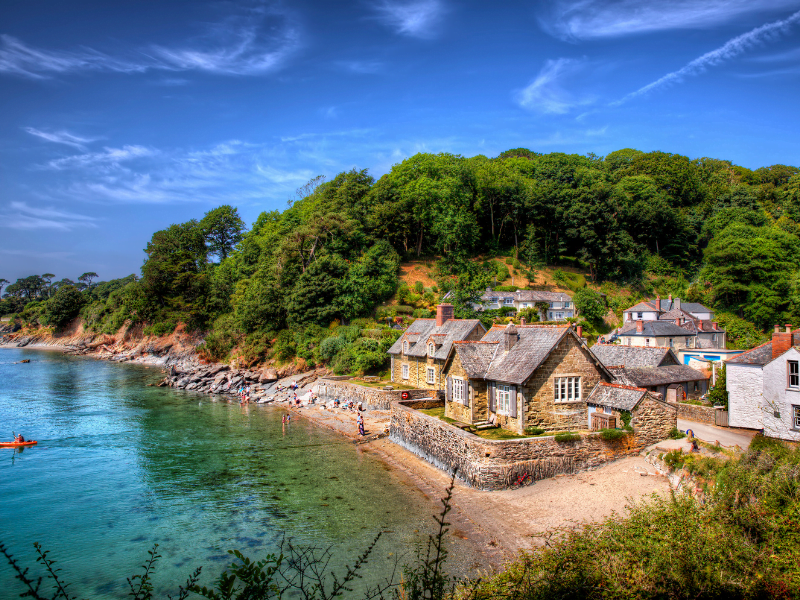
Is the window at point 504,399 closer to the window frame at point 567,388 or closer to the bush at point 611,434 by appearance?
the window frame at point 567,388

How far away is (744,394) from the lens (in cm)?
2528

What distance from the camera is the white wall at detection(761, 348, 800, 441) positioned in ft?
74.4

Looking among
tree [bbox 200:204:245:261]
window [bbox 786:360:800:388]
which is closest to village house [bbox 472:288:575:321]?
window [bbox 786:360:800:388]

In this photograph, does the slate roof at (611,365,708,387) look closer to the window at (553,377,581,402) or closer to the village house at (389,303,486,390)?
the window at (553,377,581,402)

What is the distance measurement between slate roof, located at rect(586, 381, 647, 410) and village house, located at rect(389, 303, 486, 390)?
11.1m

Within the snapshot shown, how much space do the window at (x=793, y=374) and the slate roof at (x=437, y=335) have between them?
732 inches

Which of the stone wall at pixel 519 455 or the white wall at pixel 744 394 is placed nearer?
the stone wall at pixel 519 455

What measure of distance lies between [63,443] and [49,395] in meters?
23.4

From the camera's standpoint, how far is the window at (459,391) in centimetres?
2792

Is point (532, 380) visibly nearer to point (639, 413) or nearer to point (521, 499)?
point (639, 413)

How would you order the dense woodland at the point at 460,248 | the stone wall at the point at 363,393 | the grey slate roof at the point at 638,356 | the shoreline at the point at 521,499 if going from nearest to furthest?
1. the shoreline at the point at 521,499
2. the grey slate roof at the point at 638,356
3. the stone wall at the point at 363,393
4. the dense woodland at the point at 460,248

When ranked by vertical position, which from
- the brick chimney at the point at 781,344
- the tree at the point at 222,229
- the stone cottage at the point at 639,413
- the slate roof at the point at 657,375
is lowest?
the stone cottage at the point at 639,413

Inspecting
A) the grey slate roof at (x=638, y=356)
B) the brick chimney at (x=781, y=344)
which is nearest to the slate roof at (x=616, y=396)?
the brick chimney at (x=781, y=344)

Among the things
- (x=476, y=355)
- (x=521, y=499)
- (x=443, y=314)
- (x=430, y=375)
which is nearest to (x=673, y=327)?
(x=443, y=314)
